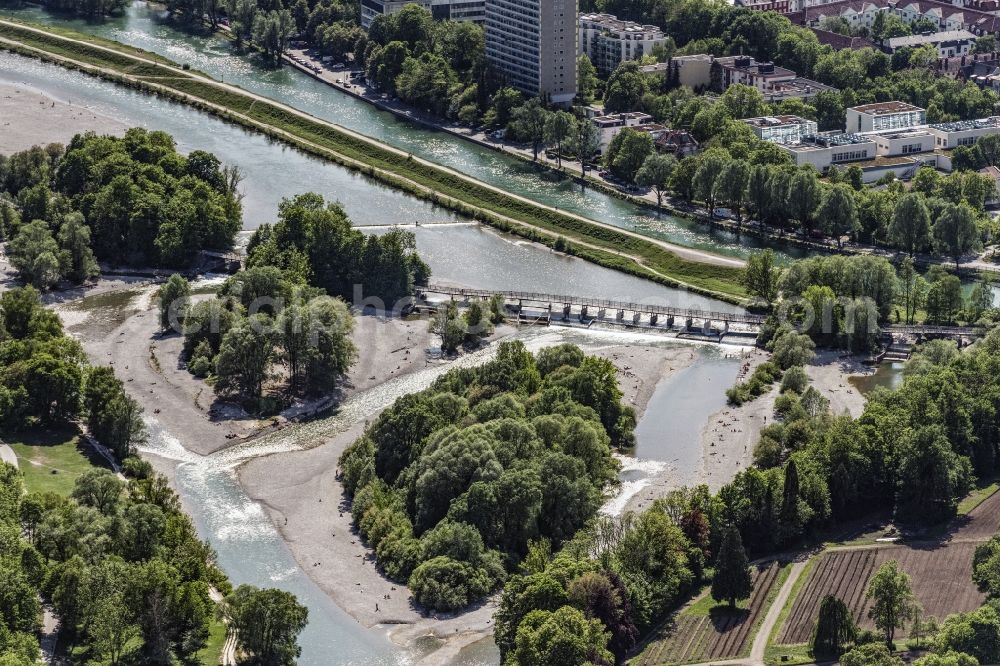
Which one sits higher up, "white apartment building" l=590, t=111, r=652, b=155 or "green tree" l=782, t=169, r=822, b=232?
"white apartment building" l=590, t=111, r=652, b=155

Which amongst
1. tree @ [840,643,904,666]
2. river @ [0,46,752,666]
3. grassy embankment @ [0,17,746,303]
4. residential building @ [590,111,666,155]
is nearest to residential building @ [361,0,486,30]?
grassy embankment @ [0,17,746,303]

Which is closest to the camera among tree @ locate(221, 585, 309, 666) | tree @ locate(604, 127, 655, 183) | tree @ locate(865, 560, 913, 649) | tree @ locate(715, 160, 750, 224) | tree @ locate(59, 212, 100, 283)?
tree @ locate(221, 585, 309, 666)

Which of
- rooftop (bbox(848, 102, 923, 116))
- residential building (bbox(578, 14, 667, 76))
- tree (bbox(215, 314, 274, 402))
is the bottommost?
tree (bbox(215, 314, 274, 402))

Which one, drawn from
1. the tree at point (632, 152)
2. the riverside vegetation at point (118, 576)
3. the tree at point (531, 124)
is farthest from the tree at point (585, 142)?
the riverside vegetation at point (118, 576)

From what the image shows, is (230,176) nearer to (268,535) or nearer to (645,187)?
(645,187)

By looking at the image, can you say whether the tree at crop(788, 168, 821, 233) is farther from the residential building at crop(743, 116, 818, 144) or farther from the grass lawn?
the grass lawn

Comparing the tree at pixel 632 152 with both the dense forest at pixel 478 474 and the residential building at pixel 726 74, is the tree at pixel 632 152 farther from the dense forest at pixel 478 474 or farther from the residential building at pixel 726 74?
the dense forest at pixel 478 474

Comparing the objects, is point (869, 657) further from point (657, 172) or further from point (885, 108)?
point (885, 108)
